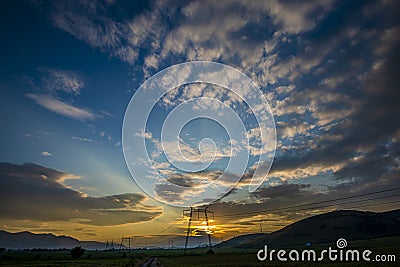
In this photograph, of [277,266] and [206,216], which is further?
[206,216]

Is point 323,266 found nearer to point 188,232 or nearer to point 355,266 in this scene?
point 355,266

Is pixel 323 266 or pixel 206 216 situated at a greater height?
pixel 206 216

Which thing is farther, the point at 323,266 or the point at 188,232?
the point at 188,232

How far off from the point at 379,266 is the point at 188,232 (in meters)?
129

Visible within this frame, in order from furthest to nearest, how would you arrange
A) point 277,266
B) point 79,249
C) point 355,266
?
point 79,249
point 277,266
point 355,266

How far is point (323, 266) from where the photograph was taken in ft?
186

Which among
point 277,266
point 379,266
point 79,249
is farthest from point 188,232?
point 379,266

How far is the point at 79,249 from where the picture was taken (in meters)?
166

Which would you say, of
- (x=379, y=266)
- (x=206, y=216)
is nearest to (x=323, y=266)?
(x=379, y=266)

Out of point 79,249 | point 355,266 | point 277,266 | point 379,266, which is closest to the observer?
point 379,266

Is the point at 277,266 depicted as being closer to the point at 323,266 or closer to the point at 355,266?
the point at 323,266

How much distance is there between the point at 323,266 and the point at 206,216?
118 metres

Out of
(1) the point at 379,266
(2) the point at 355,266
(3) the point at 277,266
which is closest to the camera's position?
(1) the point at 379,266

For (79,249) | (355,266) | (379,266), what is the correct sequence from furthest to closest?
(79,249) → (355,266) → (379,266)
